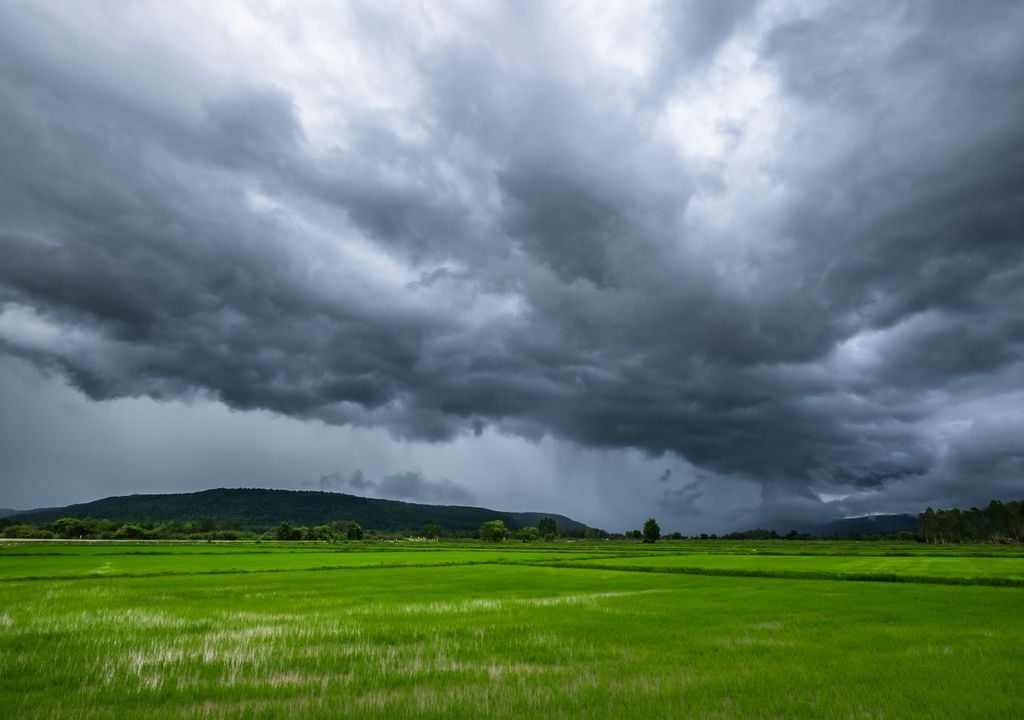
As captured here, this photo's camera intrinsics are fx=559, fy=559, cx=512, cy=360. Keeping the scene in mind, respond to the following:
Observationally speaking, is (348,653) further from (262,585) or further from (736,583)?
(736,583)

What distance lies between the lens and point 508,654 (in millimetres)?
14422

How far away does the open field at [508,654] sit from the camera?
1009cm

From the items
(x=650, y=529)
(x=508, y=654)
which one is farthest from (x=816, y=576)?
(x=650, y=529)

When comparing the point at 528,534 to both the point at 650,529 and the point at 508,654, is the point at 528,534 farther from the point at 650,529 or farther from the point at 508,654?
the point at 508,654

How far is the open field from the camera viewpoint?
10094 millimetres

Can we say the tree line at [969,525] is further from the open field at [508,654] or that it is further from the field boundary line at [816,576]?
the open field at [508,654]

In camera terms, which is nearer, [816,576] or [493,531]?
[816,576]

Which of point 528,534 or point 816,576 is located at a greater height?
point 816,576

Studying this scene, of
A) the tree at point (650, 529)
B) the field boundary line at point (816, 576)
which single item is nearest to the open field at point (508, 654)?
the field boundary line at point (816, 576)

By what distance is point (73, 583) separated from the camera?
33.8m

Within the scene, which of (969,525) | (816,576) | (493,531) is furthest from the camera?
(493,531)

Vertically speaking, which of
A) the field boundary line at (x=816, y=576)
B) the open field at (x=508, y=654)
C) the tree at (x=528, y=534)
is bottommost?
the tree at (x=528, y=534)

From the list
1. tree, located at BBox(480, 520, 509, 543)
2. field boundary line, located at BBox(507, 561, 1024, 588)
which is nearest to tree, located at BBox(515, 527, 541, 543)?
tree, located at BBox(480, 520, 509, 543)

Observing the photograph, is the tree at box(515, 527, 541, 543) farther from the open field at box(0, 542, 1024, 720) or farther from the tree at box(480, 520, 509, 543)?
the open field at box(0, 542, 1024, 720)
